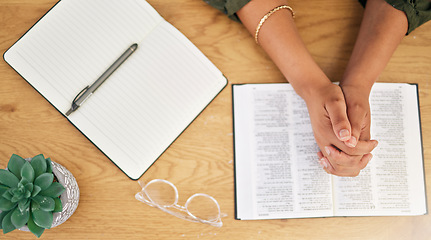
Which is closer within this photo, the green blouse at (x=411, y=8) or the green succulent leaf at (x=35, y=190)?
the green succulent leaf at (x=35, y=190)

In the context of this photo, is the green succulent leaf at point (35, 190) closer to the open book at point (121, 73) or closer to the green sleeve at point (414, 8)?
the open book at point (121, 73)

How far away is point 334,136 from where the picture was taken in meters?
0.65

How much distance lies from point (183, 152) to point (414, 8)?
591mm

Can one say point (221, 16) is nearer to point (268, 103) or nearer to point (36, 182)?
point (268, 103)

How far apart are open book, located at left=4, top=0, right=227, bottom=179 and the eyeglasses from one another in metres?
0.05

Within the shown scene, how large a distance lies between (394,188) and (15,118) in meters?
0.86

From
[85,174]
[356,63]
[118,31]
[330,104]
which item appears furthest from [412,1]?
[85,174]

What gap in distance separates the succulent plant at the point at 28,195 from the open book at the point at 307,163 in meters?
Answer: 0.37

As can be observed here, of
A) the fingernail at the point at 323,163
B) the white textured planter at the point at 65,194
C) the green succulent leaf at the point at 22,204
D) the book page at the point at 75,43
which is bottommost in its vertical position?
the fingernail at the point at 323,163

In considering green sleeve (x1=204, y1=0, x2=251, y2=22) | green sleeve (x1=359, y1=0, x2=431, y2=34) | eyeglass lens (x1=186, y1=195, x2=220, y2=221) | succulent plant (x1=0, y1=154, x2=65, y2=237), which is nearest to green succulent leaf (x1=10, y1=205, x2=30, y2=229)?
succulent plant (x1=0, y1=154, x2=65, y2=237)

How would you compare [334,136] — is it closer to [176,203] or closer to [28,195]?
[176,203]

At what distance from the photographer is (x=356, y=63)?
701 mm

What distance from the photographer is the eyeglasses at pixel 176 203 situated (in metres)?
0.69

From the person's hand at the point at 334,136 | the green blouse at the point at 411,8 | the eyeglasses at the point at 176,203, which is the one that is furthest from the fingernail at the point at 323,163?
the green blouse at the point at 411,8
